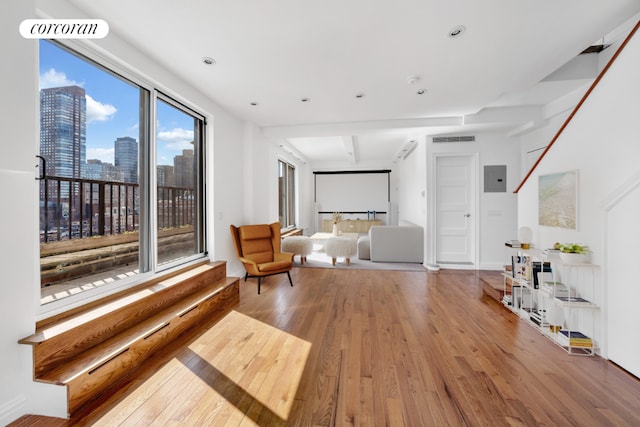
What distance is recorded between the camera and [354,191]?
30.0 feet

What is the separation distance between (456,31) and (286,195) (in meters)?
5.69

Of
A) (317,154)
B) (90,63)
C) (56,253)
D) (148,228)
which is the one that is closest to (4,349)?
(56,253)

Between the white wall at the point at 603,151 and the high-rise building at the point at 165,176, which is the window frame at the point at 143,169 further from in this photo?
the white wall at the point at 603,151

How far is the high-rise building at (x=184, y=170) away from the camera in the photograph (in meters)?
3.25

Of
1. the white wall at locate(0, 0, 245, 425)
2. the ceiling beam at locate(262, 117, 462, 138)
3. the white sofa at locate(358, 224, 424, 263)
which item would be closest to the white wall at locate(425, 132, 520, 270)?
the ceiling beam at locate(262, 117, 462, 138)

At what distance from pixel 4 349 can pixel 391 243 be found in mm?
5164

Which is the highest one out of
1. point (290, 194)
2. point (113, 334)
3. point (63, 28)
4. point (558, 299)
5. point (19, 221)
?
point (63, 28)

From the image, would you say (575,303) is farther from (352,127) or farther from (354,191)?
(354,191)

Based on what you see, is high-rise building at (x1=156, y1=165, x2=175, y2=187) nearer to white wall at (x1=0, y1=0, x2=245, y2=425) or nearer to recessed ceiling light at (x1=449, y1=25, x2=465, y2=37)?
white wall at (x1=0, y1=0, x2=245, y2=425)

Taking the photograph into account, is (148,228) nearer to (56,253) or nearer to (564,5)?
(56,253)

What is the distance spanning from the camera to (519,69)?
2754mm

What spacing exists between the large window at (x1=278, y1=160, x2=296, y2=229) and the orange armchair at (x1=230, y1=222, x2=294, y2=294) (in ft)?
7.64

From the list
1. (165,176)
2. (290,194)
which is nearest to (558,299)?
(165,176)

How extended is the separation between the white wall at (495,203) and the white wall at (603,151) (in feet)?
7.61
